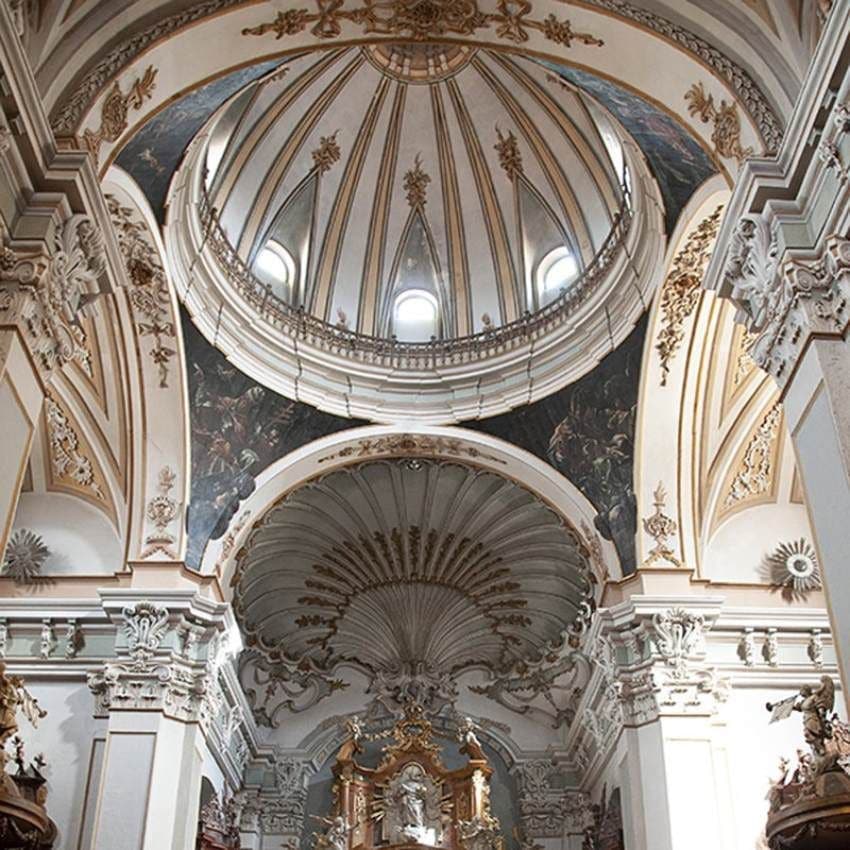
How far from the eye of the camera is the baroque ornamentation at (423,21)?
10.2 meters

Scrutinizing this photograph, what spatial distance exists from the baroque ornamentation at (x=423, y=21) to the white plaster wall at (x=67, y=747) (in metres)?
7.69

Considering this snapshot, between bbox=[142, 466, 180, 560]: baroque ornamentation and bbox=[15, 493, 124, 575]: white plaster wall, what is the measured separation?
0.43 m

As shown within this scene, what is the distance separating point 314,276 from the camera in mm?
17234

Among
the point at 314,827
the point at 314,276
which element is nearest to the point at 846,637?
the point at 314,276

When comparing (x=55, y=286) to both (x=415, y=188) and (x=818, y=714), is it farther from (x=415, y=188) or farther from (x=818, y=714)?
(x=415, y=188)

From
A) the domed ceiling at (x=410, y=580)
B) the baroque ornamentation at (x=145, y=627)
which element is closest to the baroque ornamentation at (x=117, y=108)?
the baroque ornamentation at (x=145, y=627)

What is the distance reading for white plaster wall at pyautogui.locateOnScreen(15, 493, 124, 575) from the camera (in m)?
14.2

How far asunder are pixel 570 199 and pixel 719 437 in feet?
13.9

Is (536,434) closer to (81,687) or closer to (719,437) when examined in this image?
(719,437)

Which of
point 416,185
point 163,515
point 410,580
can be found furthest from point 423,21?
point 410,580

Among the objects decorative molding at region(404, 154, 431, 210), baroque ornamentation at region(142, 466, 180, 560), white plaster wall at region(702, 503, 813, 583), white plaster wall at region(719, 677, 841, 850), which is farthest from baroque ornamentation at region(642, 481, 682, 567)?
decorative molding at region(404, 154, 431, 210)

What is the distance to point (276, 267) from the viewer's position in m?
17.0

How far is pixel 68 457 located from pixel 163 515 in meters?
1.39

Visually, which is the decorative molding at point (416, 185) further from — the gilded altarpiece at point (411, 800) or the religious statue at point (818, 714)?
the religious statue at point (818, 714)
